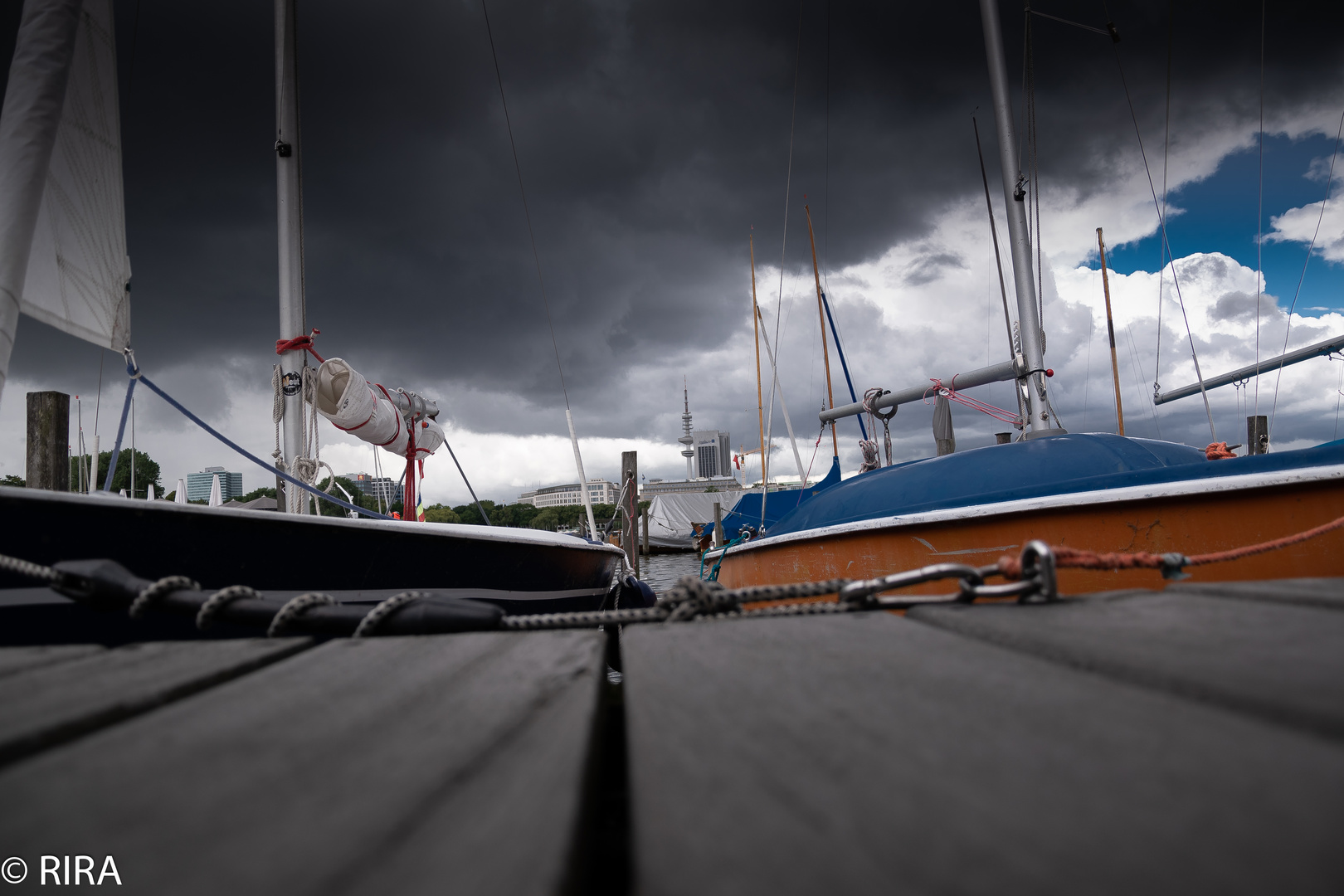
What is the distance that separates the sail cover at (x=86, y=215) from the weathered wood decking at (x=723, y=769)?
118 inches

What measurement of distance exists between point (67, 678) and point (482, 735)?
24.4 inches

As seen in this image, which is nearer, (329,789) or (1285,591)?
(329,789)

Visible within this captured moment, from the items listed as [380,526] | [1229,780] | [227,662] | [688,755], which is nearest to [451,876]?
[688,755]

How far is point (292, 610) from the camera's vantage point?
1.07m

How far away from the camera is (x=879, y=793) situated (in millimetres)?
395

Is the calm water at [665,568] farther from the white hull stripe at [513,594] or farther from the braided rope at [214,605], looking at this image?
the braided rope at [214,605]

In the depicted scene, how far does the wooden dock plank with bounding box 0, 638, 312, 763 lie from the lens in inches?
22.0

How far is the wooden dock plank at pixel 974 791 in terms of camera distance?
12.5 inches

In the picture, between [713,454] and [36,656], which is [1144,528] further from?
[713,454]

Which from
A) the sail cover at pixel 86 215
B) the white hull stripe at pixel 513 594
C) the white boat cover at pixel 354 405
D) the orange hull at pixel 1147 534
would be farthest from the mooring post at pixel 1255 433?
the sail cover at pixel 86 215

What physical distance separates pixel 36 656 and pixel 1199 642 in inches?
63.1

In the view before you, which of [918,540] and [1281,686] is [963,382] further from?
[1281,686]

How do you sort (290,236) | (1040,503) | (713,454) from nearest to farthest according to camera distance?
(1040,503)
(290,236)
(713,454)

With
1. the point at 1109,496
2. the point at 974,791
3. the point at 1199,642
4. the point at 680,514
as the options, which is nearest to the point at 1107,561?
the point at 1199,642
